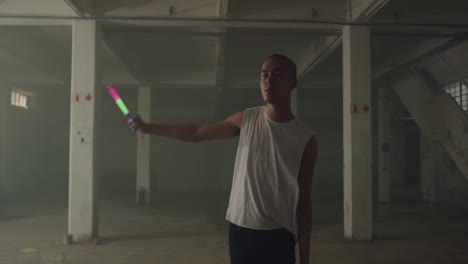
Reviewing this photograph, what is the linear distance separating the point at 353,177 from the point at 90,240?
3828 mm

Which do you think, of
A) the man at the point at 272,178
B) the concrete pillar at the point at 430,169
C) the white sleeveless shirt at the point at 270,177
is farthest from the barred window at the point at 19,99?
the white sleeveless shirt at the point at 270,177

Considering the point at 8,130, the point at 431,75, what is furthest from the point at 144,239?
the point at 8,130

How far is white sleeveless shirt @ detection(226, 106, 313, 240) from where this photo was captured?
1445mm

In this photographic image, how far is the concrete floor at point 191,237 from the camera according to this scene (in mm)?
4922

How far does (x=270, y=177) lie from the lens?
1.46 meters

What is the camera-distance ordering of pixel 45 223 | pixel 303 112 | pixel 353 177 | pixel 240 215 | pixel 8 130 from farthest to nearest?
pixel 303 112, pixel 8 130, pixel 45 223, pixel 353 177, pixel 240 215

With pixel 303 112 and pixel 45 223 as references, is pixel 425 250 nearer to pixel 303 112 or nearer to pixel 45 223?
pixel 45 223

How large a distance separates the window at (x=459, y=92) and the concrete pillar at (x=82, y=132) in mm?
7403

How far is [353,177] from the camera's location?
19.0 feet

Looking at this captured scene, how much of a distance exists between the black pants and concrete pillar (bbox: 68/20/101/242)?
183 inches

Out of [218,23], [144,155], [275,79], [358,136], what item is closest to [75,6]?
[218,23]

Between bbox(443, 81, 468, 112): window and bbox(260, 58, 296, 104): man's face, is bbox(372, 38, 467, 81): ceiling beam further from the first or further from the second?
bbox(260, 58, 296, 104): man's face

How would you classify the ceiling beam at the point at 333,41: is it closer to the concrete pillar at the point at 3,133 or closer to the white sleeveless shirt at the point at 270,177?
the white sleeveless shirt at the point at 270,177

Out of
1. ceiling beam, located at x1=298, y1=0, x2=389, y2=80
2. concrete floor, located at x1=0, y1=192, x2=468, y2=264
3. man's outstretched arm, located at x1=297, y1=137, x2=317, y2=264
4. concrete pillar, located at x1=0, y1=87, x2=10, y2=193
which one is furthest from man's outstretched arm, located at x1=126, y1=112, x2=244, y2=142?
concrete pillar, located at x1=0, y1=87, x2=10, y2=193
